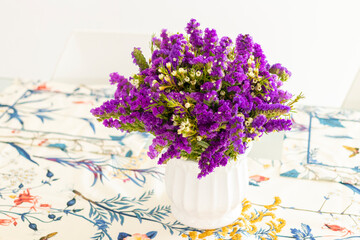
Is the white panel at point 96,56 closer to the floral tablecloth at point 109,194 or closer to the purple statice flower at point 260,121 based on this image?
the floral tablecloth at point 109,194

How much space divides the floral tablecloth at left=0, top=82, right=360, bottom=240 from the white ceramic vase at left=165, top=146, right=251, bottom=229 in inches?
1.3

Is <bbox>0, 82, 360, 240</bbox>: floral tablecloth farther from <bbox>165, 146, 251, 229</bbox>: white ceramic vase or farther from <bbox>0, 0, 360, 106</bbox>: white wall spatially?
<bbox>0, 0, 360, 106</bbox>: white wall

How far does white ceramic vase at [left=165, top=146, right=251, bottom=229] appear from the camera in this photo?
1021 millimetres

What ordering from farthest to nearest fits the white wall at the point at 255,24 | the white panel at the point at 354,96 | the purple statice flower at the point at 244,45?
1. the white wall at the point at 255,24
2. the white panel at the point at 354,96
3. the purple statice flower at the point at 244,45

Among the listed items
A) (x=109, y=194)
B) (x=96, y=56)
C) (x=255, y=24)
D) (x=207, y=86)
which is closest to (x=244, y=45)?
(x=207, y=86)

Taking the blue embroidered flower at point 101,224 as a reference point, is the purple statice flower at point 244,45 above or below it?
above

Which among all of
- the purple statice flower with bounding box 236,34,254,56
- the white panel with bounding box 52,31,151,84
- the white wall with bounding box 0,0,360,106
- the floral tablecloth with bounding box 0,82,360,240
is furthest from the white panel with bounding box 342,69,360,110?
the white wall with bounding box 0,0,360,106

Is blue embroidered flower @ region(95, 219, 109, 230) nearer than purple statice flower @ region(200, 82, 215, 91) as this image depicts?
No

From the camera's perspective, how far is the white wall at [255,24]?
343 centimetres

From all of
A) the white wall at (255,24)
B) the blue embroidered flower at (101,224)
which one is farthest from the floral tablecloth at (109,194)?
the white wall at (255,24)

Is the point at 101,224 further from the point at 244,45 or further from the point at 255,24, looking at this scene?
the point at 255,24

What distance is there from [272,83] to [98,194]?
1.96 feet

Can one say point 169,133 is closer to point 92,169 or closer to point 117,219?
point 117,219

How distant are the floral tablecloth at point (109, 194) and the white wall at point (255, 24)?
211 cm
